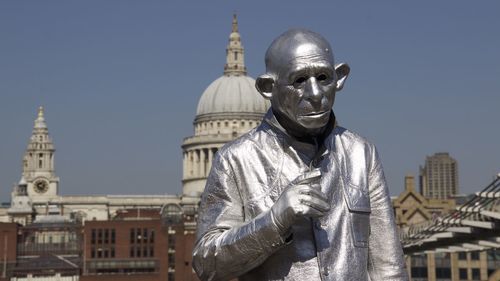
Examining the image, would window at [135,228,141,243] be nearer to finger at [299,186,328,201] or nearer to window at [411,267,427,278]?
window at [411,267,427,278]

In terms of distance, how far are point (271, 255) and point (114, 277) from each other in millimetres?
76698

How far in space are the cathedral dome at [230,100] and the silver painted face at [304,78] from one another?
137 metres

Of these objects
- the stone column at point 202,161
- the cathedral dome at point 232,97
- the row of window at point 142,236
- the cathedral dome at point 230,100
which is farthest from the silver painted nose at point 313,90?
the cathedral dome at point 230,100

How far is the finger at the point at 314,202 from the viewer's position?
13.7 feet

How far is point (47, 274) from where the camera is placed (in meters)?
87.6

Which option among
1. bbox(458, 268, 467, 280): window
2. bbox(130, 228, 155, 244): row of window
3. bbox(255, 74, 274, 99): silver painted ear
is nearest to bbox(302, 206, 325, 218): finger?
bbox(255, 74, 274, 99): silver painted ear

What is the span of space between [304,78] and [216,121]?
140489 millimetres

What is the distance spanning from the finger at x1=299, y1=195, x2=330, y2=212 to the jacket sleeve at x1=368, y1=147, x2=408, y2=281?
0.65 metres

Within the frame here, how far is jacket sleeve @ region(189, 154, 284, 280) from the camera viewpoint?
427cm

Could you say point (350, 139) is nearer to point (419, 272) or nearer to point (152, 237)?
point (419, 272)

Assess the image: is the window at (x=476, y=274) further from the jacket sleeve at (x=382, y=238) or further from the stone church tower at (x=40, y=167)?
the stone church tower at (x=40, y=167)

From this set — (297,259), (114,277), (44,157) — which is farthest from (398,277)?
(44,157)

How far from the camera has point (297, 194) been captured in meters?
4.21

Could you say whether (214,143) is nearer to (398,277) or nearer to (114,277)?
(114,277)
